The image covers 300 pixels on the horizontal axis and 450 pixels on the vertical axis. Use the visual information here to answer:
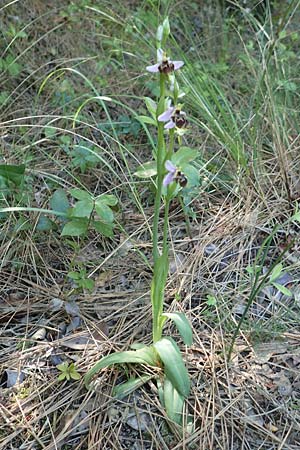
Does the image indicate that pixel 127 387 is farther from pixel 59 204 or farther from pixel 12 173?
pixel 12 173

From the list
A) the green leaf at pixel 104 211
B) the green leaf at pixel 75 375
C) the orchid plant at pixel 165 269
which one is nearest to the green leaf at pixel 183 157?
the orchid plant at pixel 165 269

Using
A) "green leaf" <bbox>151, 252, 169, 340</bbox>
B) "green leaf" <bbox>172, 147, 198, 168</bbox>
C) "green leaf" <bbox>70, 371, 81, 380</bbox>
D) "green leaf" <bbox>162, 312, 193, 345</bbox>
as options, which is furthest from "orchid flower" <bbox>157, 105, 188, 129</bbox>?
"green leaf" <bbox>70, 371, 81, 380</bbox>

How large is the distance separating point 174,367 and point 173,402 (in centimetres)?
9

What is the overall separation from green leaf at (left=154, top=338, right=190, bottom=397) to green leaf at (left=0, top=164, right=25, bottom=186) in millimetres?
712

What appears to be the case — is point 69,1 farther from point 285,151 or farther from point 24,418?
point 24,418

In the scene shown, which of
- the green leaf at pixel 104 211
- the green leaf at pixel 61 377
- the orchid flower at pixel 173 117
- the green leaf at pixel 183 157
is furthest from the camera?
the green leaf at pixel 104 211

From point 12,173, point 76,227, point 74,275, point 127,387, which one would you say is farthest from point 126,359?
point 12,173

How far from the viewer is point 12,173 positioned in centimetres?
170

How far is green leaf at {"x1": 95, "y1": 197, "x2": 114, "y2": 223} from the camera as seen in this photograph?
1.54 meters

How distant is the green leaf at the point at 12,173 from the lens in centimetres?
170

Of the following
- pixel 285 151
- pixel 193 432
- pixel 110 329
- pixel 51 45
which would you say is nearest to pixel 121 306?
pixel 110 329

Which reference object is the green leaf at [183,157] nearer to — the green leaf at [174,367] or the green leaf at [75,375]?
the green leaf at [174,367]

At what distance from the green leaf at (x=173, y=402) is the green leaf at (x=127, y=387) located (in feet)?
0.22

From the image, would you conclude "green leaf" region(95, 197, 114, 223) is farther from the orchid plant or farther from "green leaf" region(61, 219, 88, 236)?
the orchid plant
